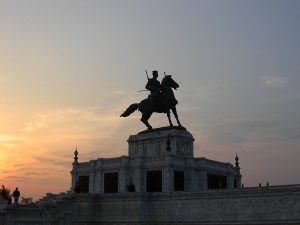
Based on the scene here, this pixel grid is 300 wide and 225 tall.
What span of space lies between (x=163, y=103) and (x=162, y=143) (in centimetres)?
442

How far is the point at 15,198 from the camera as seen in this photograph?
5381 centimetres

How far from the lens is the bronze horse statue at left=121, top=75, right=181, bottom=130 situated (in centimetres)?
5866

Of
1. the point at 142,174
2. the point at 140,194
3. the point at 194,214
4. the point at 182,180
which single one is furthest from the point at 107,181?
the point at 194,214

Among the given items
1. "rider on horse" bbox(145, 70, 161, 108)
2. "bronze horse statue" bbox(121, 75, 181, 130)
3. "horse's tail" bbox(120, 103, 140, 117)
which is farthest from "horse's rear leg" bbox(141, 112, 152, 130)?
"horse's tail" bbox(120, 103, 140, 117)

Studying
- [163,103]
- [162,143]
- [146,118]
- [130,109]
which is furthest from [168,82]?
[162,143]

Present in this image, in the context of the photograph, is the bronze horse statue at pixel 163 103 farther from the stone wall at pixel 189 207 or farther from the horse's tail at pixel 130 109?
the stone wall at pixel 189 207

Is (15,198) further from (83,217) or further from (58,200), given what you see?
(83,217)

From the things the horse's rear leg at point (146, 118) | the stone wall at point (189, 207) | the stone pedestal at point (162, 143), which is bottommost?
the stone wall at point (189, 207)

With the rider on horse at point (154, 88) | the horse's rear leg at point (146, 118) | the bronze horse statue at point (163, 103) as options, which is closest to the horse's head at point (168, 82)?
the bronze horse statue at point (163, 103)

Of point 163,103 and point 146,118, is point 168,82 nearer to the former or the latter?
point 163,103

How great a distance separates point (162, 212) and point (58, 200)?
11.3 m

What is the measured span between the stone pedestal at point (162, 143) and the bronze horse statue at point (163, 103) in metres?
1.17

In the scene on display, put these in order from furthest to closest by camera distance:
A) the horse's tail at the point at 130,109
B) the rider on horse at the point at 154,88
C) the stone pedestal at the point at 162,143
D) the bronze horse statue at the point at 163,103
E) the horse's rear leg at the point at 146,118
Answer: the horse's tail at the point at 130,109 < the horse's rear leg at the point at 146,118 < the rider on horse at the point at 154,88 < the bronze horse statue at the point at 163,103 < the stone pedestal at the point at 162,143

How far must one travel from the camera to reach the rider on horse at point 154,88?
59.1 meters
